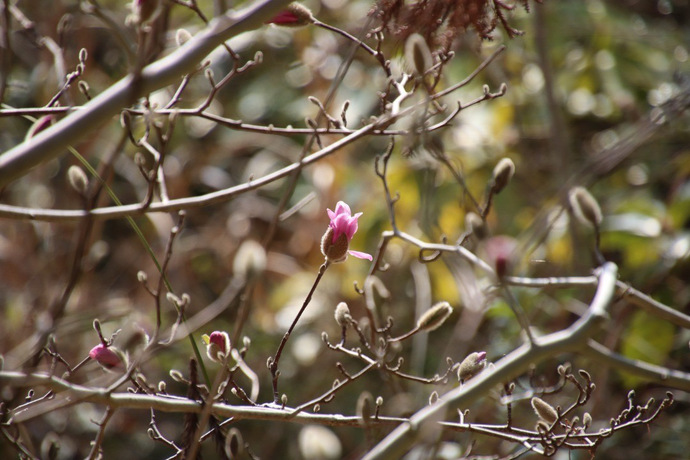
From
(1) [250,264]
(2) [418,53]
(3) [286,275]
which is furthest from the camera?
(3) [286,275]

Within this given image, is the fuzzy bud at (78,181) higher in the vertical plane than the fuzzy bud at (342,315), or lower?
higher

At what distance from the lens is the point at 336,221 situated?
64 cm

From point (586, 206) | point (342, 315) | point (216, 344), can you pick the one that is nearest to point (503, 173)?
point (586, 206)

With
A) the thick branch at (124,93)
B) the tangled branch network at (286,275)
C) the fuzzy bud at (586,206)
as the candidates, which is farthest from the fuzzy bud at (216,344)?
the fuzzy bud at (586,206)

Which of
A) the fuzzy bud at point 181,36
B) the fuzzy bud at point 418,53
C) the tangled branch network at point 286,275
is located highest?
the fuzzy bud at point 181,36

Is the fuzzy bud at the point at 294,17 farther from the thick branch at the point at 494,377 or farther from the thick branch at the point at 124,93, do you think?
the thick branch at the point at 494,377

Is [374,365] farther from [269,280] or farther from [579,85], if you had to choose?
[269,280]

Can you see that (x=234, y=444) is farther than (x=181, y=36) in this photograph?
No

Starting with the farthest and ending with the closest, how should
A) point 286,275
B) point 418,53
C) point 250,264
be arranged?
point 286,275 → point 418,53 → point 250,264

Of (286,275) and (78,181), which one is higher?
(78,181)

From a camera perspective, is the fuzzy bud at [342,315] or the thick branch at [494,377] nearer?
the thick branch at [494,377]

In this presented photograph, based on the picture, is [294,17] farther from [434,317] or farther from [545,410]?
[545,410]

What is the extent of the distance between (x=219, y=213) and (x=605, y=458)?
1.30 m

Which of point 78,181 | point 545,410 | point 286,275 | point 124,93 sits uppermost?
point 124,93
